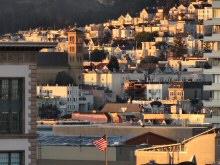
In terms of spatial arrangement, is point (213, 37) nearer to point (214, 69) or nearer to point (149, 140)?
point (214, 69)

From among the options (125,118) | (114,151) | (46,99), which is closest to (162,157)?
(114,151)

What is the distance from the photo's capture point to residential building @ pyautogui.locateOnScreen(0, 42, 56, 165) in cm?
3186

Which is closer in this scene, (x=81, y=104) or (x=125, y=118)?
Result: (x=125, y=118)

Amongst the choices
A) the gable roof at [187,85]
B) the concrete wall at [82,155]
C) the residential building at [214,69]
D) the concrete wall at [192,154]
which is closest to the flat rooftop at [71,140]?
the concrete wall at [82,155]

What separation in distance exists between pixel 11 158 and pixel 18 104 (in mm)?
965

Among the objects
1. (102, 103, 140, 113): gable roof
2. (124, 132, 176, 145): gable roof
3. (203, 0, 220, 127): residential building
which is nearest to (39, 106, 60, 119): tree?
(102, 103, 140, 113): gable roof

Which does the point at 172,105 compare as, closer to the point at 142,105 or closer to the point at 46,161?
the point at 142,105

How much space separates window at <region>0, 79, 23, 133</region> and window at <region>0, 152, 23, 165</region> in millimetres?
413

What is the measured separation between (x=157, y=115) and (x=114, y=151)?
92463 mm

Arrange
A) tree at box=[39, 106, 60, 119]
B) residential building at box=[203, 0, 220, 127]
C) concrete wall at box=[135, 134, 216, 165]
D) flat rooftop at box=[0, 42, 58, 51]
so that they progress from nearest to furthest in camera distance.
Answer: flat rooftop at box=[0, 42, 58, 51], concrete wall at box=[135, 134, 216, 165], residential building at box=[203, 0, 220, 127], tree at box=[39, 106, 60, 119]

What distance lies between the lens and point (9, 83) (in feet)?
105

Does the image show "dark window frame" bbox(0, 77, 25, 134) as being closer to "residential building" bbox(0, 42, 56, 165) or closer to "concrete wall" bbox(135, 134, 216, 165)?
"residential building" bbox(0, 42, 56, 165)

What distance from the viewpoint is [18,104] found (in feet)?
105

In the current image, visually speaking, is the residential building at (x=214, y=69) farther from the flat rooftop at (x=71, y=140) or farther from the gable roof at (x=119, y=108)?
the gable roof at (x=119, y=108)
